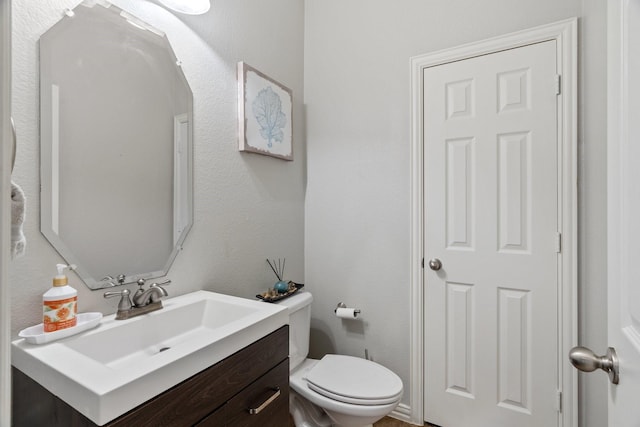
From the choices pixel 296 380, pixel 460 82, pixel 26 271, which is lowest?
pixel 296 380

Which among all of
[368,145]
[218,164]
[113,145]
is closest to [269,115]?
[218,164]

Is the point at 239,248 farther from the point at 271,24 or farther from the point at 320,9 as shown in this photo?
the point at 320,9

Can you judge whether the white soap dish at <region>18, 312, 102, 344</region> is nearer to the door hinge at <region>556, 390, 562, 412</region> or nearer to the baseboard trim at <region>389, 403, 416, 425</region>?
the baseboard trim at <region>389, 403, 416, 425</region>

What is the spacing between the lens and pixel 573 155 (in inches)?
54.4

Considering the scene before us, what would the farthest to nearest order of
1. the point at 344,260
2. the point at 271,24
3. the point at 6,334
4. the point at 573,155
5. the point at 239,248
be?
1. the point at 344,260
2. the point at 271,24
3. the point at 239,248
4. the point at 573,155
5. the point at 6,334

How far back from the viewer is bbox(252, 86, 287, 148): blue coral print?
5.44 ft

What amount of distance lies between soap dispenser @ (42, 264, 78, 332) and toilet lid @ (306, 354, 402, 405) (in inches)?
39.0

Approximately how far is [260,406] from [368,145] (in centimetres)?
145

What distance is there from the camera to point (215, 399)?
824mm

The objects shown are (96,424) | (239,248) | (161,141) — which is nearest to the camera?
(96,424)

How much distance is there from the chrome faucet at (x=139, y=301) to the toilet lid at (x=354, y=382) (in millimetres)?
783

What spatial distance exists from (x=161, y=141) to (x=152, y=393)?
3.00 feet

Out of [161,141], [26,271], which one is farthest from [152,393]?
[161,141]

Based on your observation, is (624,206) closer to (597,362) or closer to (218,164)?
(597,362)
